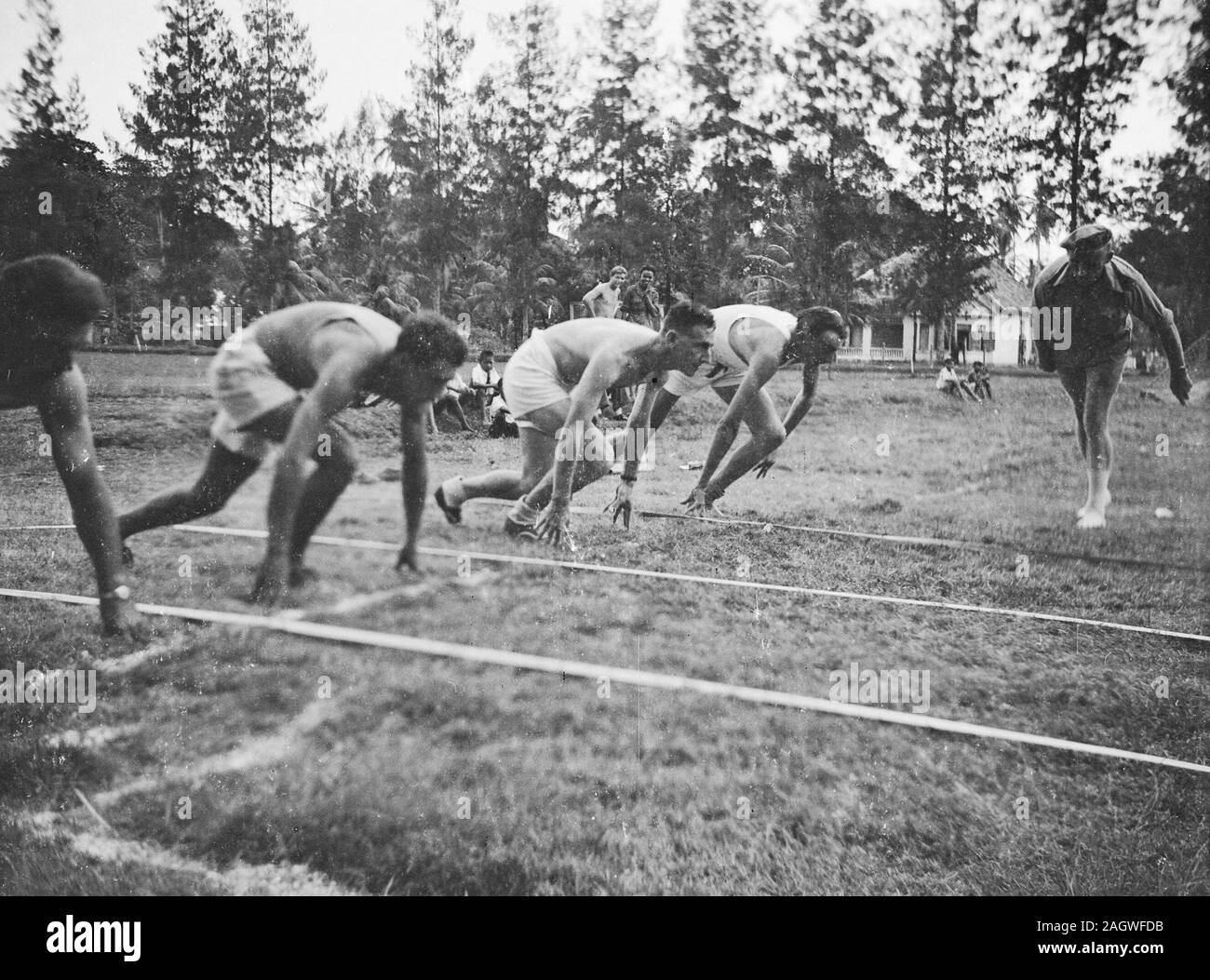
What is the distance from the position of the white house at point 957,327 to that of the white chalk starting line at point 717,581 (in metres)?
1.06

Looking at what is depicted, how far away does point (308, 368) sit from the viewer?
156 inches

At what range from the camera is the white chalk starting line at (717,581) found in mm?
3871

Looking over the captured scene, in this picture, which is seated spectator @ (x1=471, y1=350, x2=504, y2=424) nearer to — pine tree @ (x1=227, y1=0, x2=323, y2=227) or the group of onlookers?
pine tree @ (x1=227, y1=0, x2=323, y2=227)

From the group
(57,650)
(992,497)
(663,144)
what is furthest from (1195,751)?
(57,650)

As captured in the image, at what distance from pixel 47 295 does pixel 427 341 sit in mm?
1792

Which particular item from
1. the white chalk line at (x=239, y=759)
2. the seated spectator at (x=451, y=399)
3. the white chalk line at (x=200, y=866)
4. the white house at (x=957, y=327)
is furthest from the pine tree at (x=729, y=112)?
the white chalk line at (x=200, y=866)

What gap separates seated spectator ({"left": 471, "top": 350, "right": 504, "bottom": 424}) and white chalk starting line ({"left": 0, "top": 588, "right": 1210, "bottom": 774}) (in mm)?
1039

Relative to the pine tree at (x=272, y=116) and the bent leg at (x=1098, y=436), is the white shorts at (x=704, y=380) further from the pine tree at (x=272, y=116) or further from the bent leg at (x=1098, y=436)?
the pine tree at (x=272, y=116)

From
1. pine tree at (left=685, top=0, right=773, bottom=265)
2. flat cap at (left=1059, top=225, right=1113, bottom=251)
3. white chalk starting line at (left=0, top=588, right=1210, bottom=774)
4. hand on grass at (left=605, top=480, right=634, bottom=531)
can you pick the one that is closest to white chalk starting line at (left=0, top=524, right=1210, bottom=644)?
hand on grass at (left=605, top=480, right=634, bottom=531)

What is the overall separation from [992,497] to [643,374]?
165 centimetres

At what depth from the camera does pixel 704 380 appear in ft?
13.6

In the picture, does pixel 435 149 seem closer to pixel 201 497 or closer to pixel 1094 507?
pixel 201 497

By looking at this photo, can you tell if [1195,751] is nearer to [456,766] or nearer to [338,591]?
[456,766]

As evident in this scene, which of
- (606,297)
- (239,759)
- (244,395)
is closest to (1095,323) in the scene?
(606,297)
